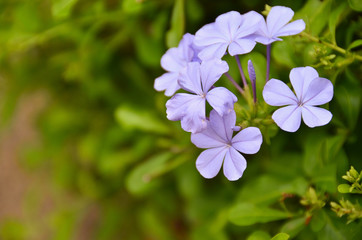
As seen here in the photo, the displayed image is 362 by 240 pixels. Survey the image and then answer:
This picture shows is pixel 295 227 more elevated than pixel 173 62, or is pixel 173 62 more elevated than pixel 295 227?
pixel 173 62

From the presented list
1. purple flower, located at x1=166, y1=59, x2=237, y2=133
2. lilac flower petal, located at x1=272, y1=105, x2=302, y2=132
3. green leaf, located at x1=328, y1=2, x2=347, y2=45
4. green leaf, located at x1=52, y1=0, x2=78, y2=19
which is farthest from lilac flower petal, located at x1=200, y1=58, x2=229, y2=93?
green leaf, located at x1=52, y1=0, x2=78, y2=19

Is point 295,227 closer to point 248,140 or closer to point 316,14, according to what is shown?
point 248,140

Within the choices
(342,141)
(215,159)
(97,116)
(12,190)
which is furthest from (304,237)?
(12,190)

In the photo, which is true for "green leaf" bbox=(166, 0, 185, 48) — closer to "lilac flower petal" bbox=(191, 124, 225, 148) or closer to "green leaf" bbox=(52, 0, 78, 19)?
"green leaf" bbox=(52, 0, 78, 19)

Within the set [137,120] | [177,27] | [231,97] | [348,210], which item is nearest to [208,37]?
[231,97]

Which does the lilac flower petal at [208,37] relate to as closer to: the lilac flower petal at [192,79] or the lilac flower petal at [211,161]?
the lilac flower petal at [192,79]

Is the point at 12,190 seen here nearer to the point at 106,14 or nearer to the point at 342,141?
the point at 106,14
